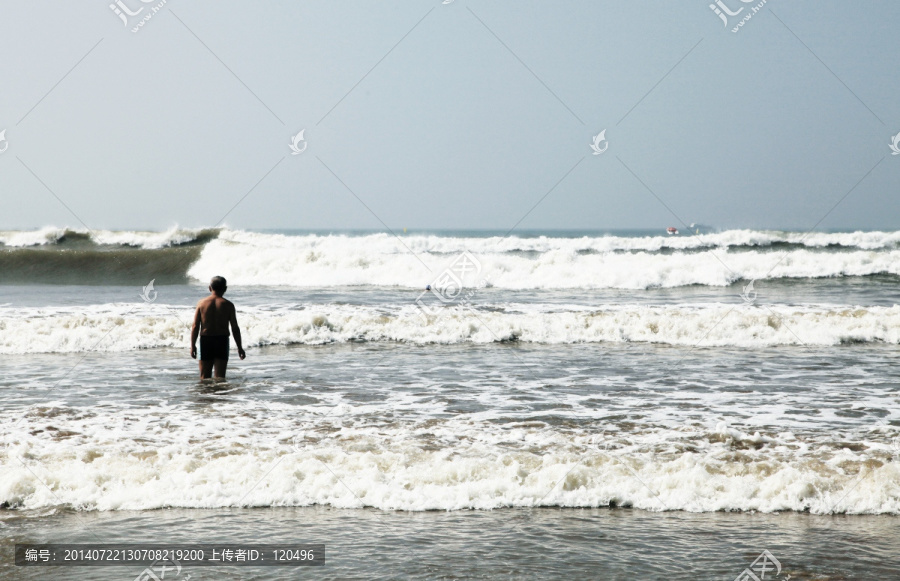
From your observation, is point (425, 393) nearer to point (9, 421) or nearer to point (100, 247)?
point (9, 421)

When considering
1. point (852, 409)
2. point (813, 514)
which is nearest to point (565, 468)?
point (813, 514)

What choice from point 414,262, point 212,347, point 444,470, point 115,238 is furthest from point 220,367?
point 115,238

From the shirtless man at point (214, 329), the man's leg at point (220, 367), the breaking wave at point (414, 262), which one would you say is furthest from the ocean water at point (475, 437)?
the breaking wave at point (414, 262)

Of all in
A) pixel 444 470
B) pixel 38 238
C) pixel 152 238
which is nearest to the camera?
pixel 444 470

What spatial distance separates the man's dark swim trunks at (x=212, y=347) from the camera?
9.88 meters

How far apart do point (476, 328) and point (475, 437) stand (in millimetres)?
7966

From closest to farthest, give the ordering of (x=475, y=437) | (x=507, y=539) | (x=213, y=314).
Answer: (x=507, y=539)
(x=475, y=437)
(x=213, y=314)

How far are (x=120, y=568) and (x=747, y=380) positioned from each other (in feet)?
27.7

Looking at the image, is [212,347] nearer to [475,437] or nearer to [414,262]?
[475,437]

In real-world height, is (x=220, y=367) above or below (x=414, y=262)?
below

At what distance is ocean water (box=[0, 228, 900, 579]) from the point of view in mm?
4816

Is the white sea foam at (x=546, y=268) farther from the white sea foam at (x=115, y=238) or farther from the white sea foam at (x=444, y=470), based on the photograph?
the white sea foam at (x=444, y=470)

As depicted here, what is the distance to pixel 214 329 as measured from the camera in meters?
9.82

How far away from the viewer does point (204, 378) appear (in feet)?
33.0
